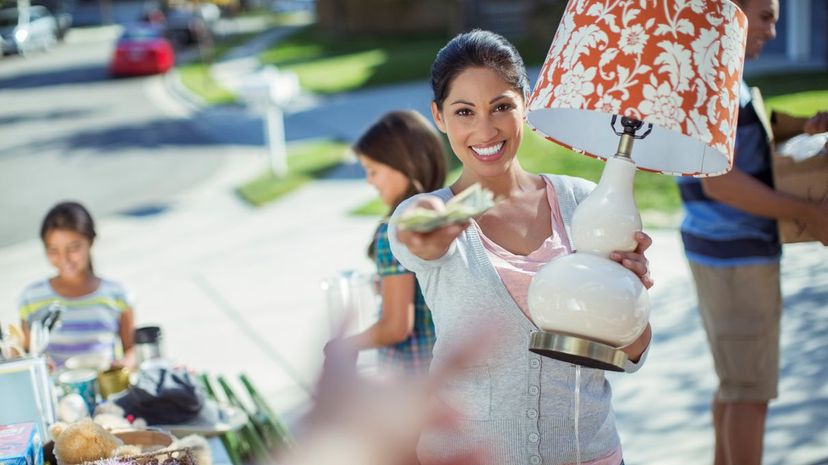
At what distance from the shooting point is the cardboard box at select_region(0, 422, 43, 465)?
2.42 metres

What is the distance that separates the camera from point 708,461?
165 inches

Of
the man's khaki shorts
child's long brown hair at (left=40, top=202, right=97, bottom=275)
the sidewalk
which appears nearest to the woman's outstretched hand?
the sidewalk

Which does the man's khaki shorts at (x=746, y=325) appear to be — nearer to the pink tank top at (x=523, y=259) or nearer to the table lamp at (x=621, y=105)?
the pink tank top at (x=523, y=259)

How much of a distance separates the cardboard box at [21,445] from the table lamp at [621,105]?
140 centimetres

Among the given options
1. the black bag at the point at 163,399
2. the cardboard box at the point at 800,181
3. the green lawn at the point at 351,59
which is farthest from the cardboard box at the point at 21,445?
the green lawn at the point at 351,59

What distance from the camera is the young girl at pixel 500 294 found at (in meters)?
2.09

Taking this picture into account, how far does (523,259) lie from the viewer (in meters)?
2.14

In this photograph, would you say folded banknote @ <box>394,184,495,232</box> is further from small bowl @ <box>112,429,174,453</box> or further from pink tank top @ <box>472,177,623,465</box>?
small bowl @ <box>112,429,174,453</box>

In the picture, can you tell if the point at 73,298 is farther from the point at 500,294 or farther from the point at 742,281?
the point at 742,281

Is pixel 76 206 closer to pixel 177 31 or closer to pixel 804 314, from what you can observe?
pixel 804 314

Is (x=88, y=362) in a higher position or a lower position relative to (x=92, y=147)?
higher

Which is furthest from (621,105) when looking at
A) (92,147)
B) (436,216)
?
(92,147)

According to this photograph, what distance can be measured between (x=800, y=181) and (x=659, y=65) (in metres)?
1.63

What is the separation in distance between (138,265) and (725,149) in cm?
737
